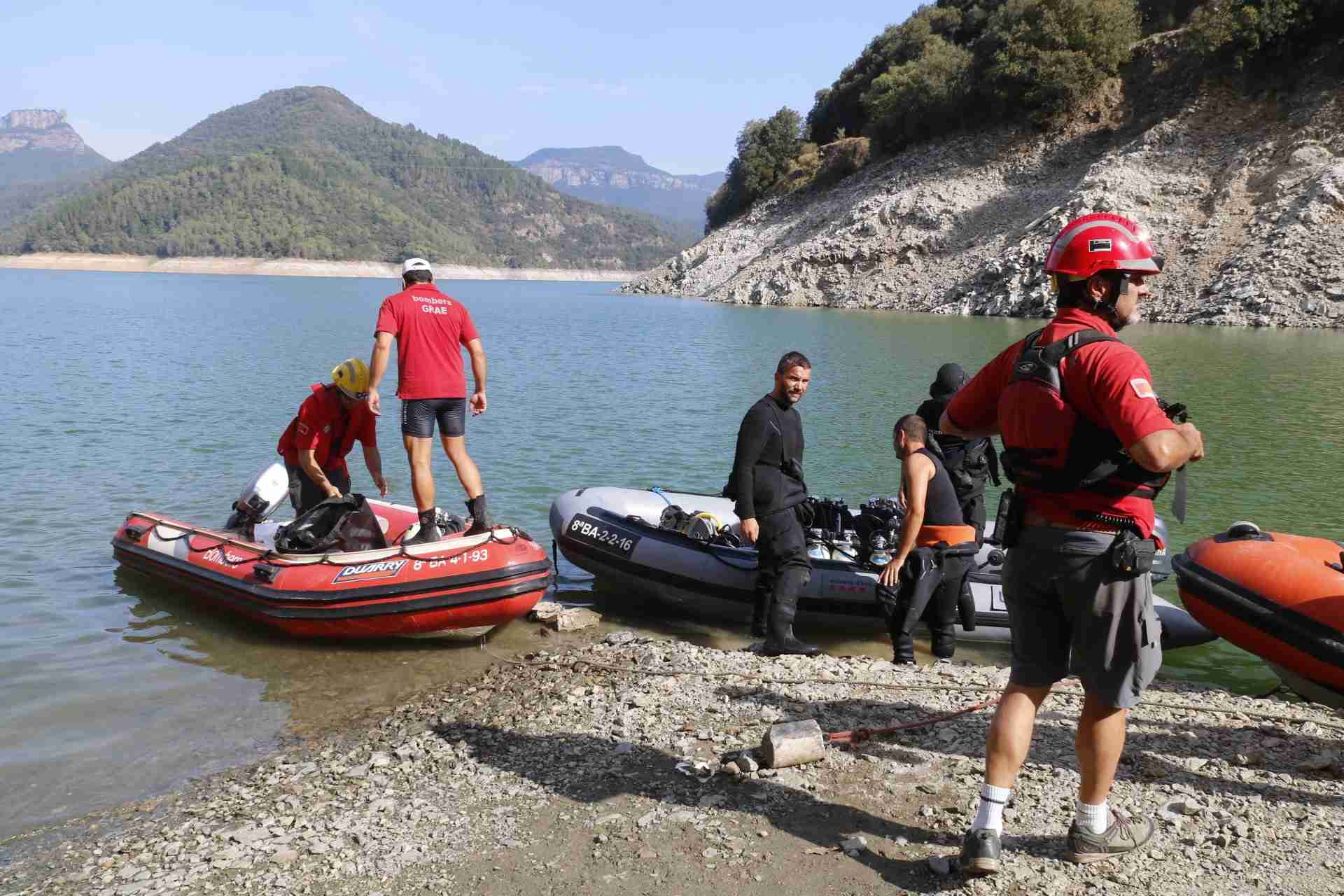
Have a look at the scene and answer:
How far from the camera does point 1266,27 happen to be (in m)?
38.3

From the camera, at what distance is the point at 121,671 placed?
6289 millimetres

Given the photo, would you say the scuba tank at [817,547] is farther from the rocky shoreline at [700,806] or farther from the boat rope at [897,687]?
the rocky shoreline at [700,806]

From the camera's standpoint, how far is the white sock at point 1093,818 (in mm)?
3357

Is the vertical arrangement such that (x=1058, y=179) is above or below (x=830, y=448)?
above

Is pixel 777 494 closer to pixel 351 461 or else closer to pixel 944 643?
pixel 944 643

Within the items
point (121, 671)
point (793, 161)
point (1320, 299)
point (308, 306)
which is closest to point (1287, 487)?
point (121, 671)

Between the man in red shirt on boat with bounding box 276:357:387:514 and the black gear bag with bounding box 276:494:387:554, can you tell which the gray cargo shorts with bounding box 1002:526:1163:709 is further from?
the man in red shirt on boat with bounding box 276:357:387:514

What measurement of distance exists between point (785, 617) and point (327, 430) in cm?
341

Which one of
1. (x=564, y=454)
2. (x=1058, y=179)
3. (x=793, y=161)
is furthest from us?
(x=793, y=161)

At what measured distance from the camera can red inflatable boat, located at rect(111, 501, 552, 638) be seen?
6473mm

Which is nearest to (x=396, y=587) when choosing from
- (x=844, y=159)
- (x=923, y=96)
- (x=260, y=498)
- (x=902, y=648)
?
(x=260, y=498)

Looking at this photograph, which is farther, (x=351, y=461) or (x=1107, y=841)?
(x=351, y=461)

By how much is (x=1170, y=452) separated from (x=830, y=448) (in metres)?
11.5

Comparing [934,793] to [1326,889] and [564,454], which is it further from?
[564,454]
